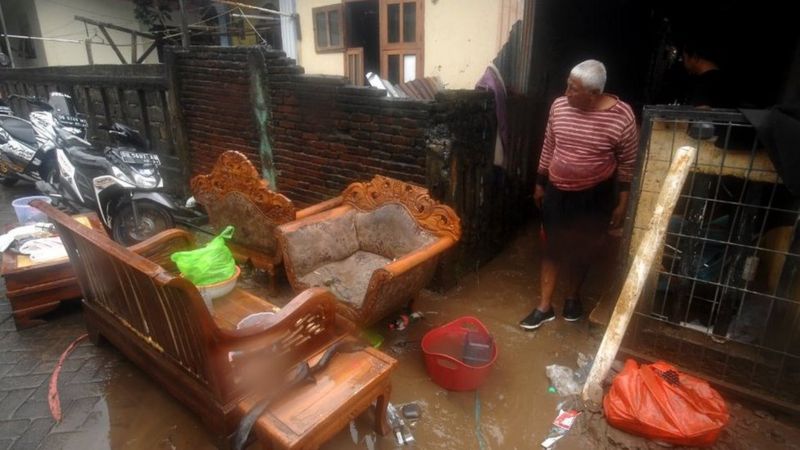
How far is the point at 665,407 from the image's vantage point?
8.31ft

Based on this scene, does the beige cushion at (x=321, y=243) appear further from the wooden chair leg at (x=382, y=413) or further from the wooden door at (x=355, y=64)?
the wooden door at (x=355, y=64)

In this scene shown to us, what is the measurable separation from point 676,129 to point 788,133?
59 cm

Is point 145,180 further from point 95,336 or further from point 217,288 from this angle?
point 217,288

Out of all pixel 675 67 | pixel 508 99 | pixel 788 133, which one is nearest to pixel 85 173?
pixel 508 99

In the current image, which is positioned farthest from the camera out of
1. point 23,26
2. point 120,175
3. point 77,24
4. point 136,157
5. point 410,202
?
point 23,26

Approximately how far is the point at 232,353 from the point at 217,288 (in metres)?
1.07

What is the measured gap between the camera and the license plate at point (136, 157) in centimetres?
530

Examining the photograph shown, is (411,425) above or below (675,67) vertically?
below

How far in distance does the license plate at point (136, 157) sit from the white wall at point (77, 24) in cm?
1071

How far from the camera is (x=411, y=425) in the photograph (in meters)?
2.89

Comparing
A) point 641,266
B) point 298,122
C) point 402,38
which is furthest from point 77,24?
point 641,266

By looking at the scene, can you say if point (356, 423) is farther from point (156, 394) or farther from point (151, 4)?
point (151, 4)

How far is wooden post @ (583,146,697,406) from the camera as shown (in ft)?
8.84

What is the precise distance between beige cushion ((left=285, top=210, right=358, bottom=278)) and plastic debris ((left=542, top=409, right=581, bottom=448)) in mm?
2217
